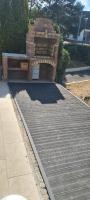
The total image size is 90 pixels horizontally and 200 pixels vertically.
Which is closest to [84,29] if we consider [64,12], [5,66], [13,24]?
[64,12]

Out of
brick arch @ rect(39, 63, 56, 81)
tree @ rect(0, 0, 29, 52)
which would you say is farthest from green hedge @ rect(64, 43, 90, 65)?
brick arch @ rect(39, 63, 56, 81)

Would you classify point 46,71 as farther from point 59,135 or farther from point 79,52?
point 79,52

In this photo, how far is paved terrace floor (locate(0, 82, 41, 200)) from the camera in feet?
27.1

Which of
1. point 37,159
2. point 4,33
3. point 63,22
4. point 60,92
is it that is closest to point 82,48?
point 63,22

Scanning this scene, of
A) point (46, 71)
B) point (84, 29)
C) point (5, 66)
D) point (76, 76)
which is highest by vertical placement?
point (84, 29)

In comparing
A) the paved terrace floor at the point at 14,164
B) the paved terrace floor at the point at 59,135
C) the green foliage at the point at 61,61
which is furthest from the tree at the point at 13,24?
the paved terrace floor at the point at 14,164

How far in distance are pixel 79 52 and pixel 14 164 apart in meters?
32.5

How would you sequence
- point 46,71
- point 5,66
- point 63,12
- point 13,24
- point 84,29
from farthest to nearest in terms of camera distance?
point 84,29 → point 63,12 → point 46,71 → point 13,24 → point 5,66

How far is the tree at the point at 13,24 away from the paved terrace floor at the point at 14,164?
12.2 meters

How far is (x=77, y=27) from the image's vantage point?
58.1 m

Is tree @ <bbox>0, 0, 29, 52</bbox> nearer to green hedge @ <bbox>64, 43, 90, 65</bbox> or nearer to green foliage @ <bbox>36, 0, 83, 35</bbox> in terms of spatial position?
green hedge @ <bbox>64, 43, 90, 65</bbox>

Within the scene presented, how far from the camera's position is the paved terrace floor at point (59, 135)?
8.66 m

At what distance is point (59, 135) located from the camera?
1231cm

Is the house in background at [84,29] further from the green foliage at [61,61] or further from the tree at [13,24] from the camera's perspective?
the tree at [13,24]
